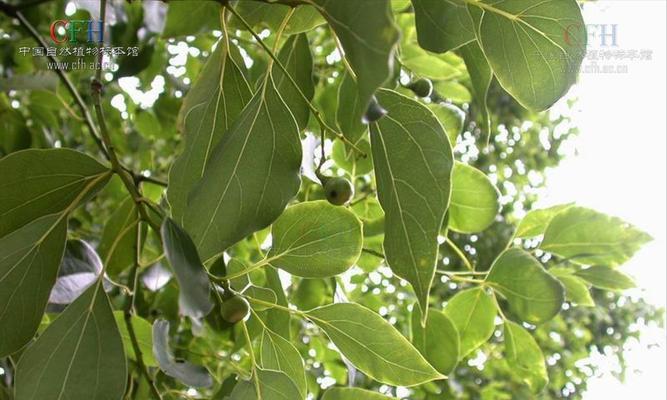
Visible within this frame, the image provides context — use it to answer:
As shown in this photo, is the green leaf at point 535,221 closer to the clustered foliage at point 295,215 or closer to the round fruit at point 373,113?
the clustered foliage at point 295,215

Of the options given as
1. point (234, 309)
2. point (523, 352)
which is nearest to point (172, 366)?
point (234, 309)

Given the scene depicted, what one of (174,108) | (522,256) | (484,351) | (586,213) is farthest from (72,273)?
(484,351)

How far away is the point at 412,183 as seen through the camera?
0.45 metres

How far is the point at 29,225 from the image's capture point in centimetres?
50

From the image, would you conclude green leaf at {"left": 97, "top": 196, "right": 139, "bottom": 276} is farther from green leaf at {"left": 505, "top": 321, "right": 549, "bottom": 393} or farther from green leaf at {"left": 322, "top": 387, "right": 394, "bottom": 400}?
green leaf at {"left": 505, "top": 321, "right": 549, "bottom": 393}

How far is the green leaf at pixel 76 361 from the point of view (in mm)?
473

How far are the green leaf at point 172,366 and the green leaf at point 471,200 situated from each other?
289 mm

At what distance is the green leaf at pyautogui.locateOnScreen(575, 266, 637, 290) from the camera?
81 cm

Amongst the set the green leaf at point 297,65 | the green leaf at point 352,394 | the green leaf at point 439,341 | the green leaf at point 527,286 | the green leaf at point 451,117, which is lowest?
the green leaf at point 439,341

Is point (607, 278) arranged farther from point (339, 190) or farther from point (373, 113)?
point (373, 113)

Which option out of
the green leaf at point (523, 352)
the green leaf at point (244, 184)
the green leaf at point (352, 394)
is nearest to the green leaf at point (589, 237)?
the green leaf at point (523, 352)

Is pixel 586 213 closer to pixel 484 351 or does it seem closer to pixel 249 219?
pixel 249 219

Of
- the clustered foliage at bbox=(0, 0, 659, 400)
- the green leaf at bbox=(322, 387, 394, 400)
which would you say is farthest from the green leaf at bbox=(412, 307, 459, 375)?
the green leaf at bbox=(322, 387, 394, 400)

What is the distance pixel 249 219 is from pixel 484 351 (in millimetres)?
1746
